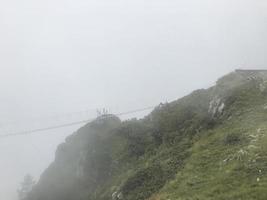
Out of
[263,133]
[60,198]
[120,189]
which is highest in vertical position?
[263,133]

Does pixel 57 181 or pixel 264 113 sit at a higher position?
pixel 264 113

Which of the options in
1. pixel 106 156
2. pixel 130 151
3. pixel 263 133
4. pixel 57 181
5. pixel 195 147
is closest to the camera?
pixel 263 133

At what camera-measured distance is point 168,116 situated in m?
61.3

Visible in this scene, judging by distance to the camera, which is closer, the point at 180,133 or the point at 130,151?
the point at 180,133

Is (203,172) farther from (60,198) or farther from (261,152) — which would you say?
(60,198)

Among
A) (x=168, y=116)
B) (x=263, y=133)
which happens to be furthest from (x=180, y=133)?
(x=263, y=133)

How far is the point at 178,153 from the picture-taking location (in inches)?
1730

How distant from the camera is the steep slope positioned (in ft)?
99.3

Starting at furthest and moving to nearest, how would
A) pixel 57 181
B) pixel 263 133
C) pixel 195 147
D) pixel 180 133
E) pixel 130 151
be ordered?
pixel 57 181, pixel 130 151, pixel 180 133, pixel 195 147, pixel 263 133

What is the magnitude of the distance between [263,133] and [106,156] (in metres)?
34.0

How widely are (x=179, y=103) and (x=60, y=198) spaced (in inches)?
924

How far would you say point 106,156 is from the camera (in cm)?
6594

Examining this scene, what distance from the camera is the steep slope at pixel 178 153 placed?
30.3m

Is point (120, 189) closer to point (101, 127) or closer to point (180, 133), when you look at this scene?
point (180, 133)
